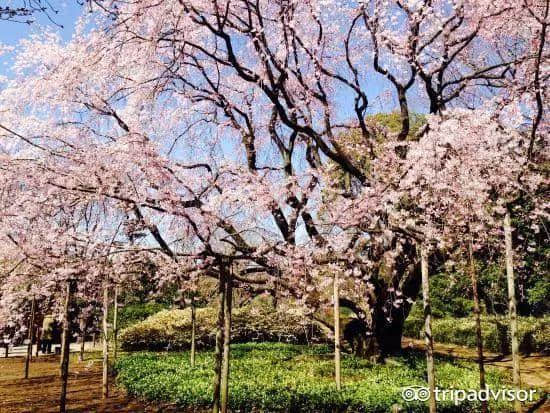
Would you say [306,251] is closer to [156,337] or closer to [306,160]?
[306,160]

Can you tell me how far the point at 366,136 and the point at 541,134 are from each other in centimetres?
346

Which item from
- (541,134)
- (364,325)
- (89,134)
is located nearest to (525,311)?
(364,325)

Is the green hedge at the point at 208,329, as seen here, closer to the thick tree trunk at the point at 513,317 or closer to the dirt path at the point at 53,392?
the dirt path at the point at 53,392

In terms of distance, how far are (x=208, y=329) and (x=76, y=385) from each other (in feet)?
21.2

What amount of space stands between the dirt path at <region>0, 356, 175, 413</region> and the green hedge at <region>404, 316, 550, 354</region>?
33.4 feet

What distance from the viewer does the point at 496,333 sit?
1541 cm

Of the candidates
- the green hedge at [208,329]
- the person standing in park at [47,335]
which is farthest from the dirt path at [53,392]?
the person standing in park at [47,335]

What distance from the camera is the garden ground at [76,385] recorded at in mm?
8461

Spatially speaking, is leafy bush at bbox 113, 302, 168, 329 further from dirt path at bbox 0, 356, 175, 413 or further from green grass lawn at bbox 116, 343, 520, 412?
green grass lawn at bbox 116, 343, 520, 412

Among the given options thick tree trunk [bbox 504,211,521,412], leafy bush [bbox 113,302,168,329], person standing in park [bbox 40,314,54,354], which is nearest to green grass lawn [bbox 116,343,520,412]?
thick tree trunk [bbox 504,211,521,412]

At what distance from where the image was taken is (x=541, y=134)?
950 cm

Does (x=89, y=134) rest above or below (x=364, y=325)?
above

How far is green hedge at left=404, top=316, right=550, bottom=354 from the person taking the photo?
14656 mm

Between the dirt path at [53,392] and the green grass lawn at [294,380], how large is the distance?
1.80ft
